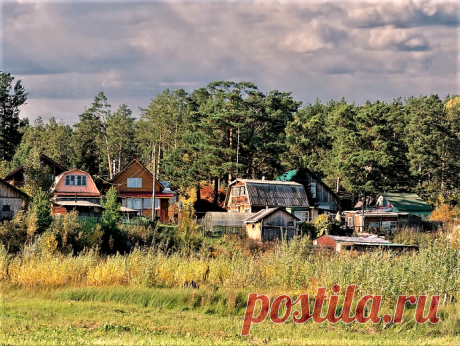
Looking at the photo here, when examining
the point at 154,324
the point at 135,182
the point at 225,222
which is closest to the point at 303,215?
the point at 225,222

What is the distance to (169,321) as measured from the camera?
18.7 m

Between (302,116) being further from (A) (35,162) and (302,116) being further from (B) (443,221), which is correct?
(A) (35,162)

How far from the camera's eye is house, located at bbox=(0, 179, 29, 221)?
4162 centimetres

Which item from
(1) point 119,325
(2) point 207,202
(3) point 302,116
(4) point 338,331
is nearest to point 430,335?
(4) point 338,331

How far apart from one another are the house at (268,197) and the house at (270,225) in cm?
745

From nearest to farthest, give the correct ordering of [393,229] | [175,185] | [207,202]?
1. [393,229]
2. [207,202]
3. [175,185]

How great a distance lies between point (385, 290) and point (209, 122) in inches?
1828

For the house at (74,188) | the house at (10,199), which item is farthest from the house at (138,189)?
the house at (10,199)

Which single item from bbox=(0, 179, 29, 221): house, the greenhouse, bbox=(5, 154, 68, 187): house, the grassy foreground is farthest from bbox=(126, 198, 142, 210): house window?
the grassy foreground

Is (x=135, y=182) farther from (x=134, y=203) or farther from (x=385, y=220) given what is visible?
(x=385, y=220)

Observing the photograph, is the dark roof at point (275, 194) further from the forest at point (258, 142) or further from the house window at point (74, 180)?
the house window at point (74, 180)

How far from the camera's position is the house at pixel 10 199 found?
4162 centimetres

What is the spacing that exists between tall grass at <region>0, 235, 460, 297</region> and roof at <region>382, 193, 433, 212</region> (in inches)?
1522

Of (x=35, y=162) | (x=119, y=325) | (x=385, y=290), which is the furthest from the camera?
(x=35, y=162)
